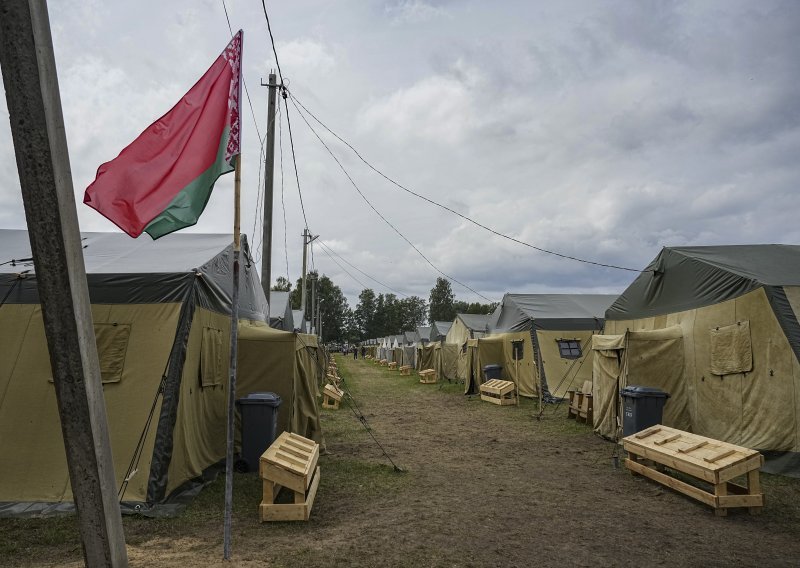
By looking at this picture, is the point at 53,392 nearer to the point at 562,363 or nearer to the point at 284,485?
the point at 284,485

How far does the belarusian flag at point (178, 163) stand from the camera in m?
4.76

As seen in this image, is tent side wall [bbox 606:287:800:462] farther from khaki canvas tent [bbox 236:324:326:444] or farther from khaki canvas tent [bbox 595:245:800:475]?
khaki canvas tent [bbox 236:324:326:444]

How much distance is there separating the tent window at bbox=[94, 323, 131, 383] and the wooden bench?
10320 mm

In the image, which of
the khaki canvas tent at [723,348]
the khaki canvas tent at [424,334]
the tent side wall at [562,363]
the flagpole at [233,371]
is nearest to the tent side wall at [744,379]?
the khaki canvas tent at [723,348]

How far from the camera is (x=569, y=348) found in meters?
18.5

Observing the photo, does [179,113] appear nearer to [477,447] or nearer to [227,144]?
[227,144]

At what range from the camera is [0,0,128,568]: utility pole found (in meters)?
3.26

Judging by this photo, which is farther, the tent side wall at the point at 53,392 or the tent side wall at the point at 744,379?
the tent side wall at the point at 744,379

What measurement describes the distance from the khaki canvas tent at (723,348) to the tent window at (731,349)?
2 centimetres

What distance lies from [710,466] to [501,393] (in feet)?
36.7

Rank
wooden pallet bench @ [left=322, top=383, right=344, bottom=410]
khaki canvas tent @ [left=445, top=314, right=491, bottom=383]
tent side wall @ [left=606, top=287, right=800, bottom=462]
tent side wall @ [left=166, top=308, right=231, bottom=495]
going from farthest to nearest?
khaki canvas tent @ [left=445, top=314, right=491, bottom=383] → wooden pallet bench @ [left=322, top=383, right=344, bottom=410] → tent side wall @ [left=606, top=287, right=800, bottom=462] → tent side wall @ [left=166, top=308, right=231, bottom=495]

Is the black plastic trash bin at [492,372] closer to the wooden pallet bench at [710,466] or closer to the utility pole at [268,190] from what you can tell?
the utility pole at [268,190]

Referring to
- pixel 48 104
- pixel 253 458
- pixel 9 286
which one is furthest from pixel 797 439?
pixel 9 286

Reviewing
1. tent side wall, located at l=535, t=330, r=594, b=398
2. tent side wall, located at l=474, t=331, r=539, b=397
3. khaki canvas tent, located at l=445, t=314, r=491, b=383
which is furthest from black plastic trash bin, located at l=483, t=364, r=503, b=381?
khaki canvas tent, located at l=445, t=314, r=491, b=383
